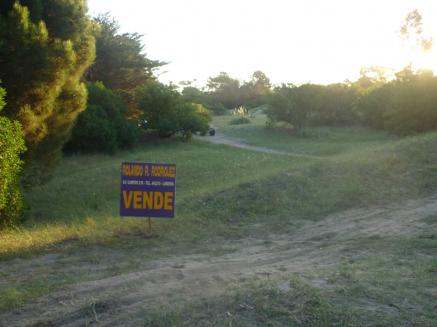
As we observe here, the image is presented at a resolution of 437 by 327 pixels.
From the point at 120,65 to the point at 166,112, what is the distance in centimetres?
620

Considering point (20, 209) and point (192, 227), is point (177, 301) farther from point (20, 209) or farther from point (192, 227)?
point (20, 209)

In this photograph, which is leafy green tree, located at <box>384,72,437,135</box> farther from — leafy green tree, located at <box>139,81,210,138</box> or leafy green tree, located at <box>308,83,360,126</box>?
leafy green tree, located at <box>139,81,210,138</box>

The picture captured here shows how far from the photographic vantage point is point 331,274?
6.02 m

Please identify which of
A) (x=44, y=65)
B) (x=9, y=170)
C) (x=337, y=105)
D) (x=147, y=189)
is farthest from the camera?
(x=337, y=105)

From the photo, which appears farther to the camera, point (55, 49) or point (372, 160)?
point (372, 160)

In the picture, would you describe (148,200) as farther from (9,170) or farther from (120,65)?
(120,65)

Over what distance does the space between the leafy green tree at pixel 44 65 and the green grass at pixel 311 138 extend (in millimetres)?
12362

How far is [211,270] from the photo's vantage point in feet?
22.1

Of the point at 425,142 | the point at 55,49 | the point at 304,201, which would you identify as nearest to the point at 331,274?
the point at 304,201

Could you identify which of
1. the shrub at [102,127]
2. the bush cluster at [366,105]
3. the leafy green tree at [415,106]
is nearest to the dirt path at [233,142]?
the bush cluster at [366,105]

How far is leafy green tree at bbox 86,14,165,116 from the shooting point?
30766 mm

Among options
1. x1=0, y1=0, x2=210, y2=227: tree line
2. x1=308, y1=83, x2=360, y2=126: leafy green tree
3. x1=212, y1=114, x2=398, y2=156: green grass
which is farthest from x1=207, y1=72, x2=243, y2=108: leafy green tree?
x1=0, y1=0, x2=210, y2=227: tree line

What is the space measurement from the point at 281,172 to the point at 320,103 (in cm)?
1940

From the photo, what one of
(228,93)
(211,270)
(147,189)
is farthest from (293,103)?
(228,93)
